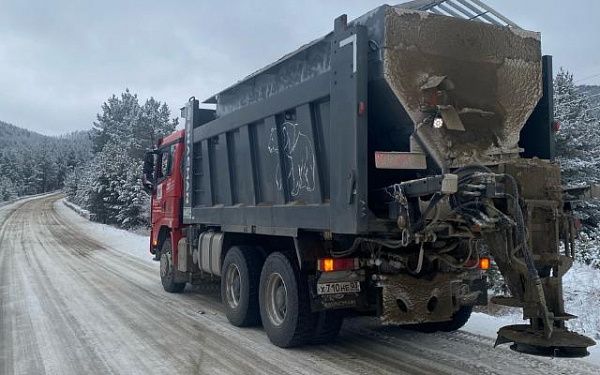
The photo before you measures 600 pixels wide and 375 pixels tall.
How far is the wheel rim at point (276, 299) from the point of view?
246 inches

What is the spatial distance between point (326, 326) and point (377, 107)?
2.50 meters

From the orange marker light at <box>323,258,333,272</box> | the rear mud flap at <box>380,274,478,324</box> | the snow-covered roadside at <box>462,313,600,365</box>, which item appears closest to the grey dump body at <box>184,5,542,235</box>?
the orange marker light at <box>323,258,333,272</box>

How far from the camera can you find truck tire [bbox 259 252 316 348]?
5.80m

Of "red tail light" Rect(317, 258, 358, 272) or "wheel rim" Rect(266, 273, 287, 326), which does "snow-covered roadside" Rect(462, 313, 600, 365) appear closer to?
"red tail light" Rect(317, 258, 358, 272)

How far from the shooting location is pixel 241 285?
23.2ft

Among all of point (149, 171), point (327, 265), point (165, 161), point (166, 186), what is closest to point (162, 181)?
point (166, 186)

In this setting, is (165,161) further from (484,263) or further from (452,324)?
(484,263)

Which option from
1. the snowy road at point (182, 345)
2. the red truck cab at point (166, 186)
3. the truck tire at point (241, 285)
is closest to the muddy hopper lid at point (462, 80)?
the snowy road at point (182, 345)

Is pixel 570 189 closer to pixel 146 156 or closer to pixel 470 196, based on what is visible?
pixel 470 196

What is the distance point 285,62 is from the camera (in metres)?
6.22

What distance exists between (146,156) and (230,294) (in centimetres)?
470

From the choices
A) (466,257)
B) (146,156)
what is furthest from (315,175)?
(146,156)

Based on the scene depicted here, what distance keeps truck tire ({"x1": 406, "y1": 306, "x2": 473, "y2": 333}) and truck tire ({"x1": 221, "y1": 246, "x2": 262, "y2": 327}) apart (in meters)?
2.13

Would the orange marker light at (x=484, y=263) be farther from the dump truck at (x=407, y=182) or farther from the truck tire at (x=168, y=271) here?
the truck tire at (x=168, y=271)
